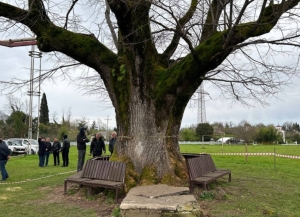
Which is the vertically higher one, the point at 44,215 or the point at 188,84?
the point at 188,84

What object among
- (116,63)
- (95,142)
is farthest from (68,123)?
(116,63)

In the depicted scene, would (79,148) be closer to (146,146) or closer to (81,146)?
(81,146)

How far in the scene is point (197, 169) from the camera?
30.0 feet

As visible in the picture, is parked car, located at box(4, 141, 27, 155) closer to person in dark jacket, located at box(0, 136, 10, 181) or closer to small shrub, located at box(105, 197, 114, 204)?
person in dark jacket, located at box(0, 136, 10, 181)

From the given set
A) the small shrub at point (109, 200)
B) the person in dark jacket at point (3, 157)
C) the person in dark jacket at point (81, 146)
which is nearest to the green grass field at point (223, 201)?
the small shrub at point (109, 200)

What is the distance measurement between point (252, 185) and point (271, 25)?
4.69 metres

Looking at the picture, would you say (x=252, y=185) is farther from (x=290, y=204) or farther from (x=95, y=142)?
(x=95, y=142)

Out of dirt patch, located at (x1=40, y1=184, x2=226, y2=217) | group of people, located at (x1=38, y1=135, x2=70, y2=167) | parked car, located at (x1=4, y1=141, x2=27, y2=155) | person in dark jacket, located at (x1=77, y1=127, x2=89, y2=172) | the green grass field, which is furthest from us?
parked car, located at (x1=4, y1=141, x2=27, y2=155)

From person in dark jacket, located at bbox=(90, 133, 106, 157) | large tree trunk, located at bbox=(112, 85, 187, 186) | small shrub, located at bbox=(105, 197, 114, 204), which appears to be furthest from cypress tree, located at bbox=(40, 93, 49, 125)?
small shrub, located at bbox=(105, 197, 114, 204)

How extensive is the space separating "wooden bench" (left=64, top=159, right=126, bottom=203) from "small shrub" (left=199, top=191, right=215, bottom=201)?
6.26 feet

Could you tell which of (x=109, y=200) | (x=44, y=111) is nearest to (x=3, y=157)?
(x=109, y=200)

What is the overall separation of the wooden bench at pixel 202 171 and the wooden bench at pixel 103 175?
1.74 metres

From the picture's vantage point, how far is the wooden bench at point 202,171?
331 inches

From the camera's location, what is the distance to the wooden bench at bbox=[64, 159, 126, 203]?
313 inches
